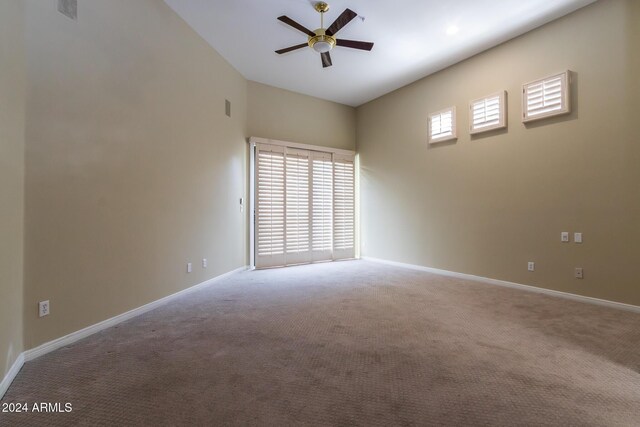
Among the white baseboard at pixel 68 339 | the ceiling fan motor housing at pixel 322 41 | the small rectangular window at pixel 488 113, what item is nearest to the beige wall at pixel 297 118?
the ceiling fan motor housing at pixel 322 41

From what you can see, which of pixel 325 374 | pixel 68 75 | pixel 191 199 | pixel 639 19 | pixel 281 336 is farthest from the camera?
pixel 191 199

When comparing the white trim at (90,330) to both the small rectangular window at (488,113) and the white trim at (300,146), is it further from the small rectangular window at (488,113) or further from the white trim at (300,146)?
the small rectangular window at (488,113)

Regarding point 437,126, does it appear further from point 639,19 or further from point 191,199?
point 191,199

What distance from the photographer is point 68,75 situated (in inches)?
97.0

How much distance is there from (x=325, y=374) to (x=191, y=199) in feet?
9.61

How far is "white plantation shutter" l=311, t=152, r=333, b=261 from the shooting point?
6230 mm

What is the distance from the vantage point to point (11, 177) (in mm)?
1994

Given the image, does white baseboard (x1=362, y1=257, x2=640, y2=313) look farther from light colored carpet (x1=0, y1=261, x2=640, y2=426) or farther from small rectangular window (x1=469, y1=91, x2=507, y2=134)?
small rectangular window (x1=469, y1=91, x2=507, y2=134)

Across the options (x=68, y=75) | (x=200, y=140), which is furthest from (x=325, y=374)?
(x=200, y=140)

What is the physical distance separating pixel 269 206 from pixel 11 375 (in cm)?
401

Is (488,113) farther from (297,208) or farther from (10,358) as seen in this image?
(10,358)

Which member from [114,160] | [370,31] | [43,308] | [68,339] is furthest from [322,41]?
[68,339]

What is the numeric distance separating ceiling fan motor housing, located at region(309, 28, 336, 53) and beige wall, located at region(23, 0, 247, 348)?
175cm

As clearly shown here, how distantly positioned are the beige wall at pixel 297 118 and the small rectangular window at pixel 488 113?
2840mm
